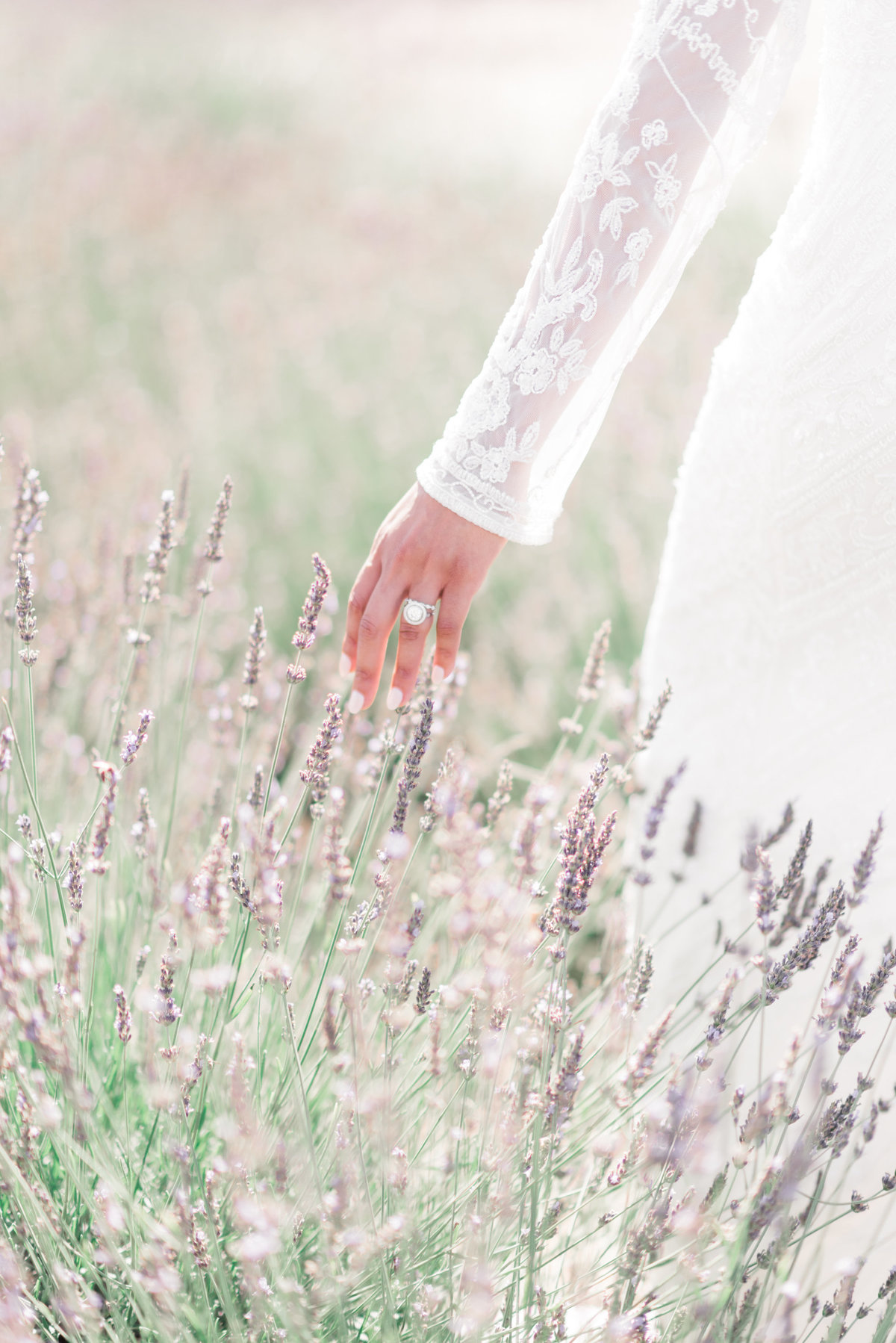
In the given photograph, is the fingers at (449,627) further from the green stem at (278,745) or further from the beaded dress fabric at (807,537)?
the beaded dress fabric at (807,537)

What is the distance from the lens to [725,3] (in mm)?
1130

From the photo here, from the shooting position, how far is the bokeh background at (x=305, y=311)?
3393 mm

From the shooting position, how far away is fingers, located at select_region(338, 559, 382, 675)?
1252 mm

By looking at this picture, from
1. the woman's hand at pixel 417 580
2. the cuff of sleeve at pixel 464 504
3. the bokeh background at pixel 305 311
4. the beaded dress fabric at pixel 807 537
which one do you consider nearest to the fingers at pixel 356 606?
the woman's hand at pixel 417 580

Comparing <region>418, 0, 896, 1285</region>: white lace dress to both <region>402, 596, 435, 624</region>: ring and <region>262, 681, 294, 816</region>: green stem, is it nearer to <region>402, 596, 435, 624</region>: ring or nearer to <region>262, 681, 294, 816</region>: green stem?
<region>402, 596, 435, 624</region>: ring

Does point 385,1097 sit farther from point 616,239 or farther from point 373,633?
point 616,239

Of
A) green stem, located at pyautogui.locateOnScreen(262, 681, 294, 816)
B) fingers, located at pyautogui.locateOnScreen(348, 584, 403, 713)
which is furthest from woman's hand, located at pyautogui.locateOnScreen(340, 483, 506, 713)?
green stem, located at pyautogui.locateOnScreen(262, 681, 294, 816)

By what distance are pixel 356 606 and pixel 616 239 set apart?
55 centimetres

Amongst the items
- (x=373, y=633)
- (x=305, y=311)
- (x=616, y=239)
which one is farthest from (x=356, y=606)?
(x=305, y=311)

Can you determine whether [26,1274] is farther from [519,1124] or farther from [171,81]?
[171,81]

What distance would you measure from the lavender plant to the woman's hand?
0.28 ft

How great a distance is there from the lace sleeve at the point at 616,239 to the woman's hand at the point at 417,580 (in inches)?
1.3

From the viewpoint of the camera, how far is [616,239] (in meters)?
1.17

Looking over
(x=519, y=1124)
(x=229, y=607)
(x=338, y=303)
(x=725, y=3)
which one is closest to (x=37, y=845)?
(x=519, y=1124)
